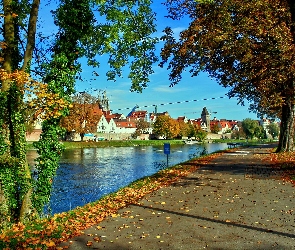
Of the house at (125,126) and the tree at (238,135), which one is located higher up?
the house at (125,126)

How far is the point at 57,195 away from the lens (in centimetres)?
1833

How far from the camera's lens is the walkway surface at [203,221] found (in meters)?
6.96

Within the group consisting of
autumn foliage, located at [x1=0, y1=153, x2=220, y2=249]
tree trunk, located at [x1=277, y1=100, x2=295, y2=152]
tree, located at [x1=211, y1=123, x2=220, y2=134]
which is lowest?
autumn foliage, located at [x1=0, y1=153, x2=220, y2=249]

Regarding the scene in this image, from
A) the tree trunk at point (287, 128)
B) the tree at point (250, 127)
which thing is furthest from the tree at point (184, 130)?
the tree trunk at point (287, 128)

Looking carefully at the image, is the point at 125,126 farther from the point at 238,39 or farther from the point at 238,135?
the point at 238,39

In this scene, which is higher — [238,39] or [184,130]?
[238,39]

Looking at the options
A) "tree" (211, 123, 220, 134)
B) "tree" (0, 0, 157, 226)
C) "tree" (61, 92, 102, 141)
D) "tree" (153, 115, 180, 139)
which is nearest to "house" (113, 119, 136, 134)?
"tree" (211, 123, 220, 134)

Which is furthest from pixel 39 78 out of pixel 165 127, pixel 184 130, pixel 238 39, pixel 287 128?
pixel 184 130

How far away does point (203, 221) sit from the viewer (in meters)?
8.62

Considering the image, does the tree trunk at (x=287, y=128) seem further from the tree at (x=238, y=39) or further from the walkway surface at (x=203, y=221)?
the walkway surface at (x=203, y=221)

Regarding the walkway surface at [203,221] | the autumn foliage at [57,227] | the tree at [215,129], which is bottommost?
the autumn foliage at [57,227]

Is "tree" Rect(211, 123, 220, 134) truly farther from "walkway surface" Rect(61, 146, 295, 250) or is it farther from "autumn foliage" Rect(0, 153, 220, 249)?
Answer: "autumn foliage" Rect(0, 153, 220, 249)

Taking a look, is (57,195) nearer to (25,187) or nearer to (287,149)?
(25,187)

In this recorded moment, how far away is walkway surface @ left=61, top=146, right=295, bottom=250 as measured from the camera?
22.8 feet
